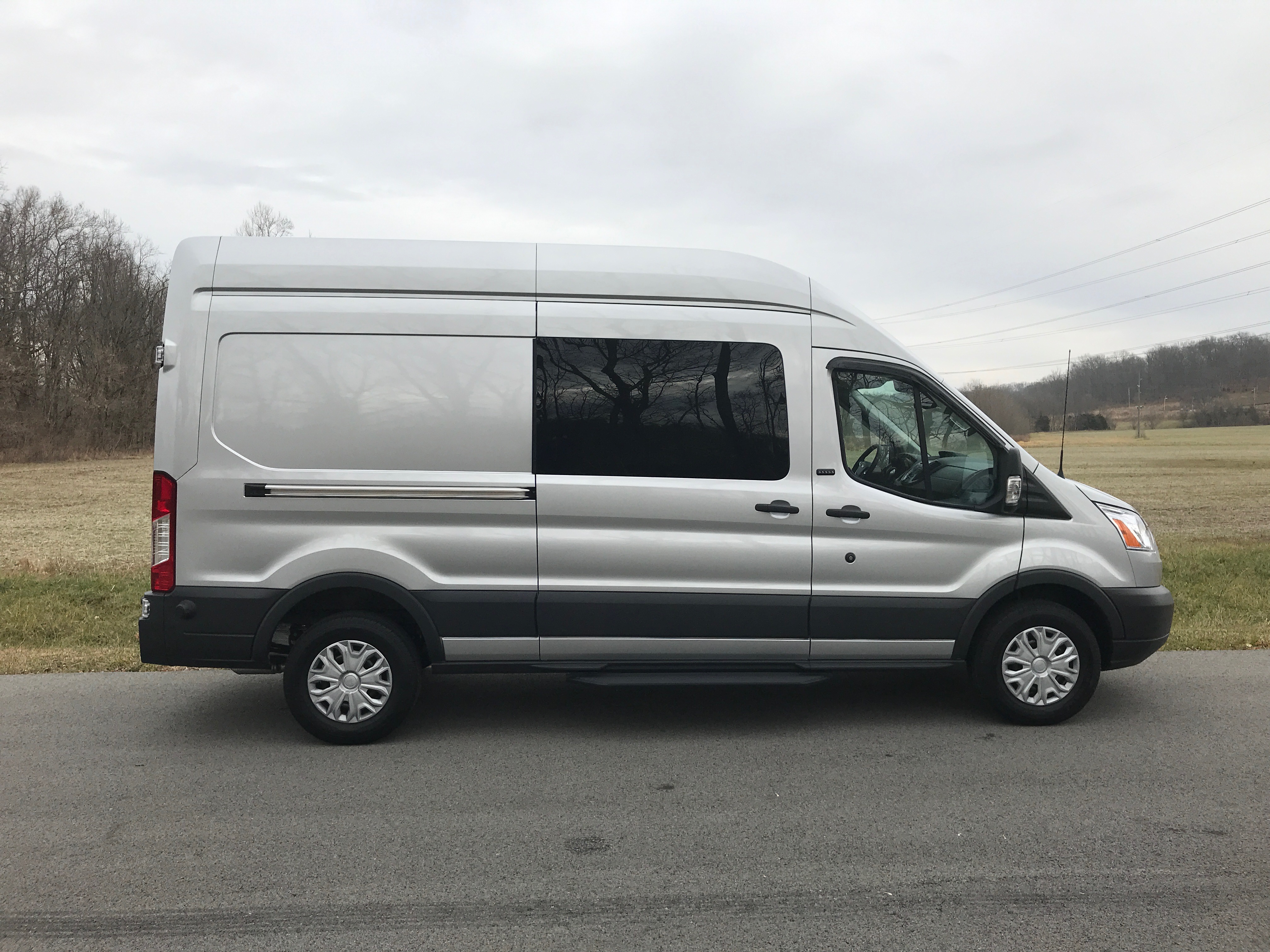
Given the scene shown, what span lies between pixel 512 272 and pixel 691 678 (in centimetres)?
234

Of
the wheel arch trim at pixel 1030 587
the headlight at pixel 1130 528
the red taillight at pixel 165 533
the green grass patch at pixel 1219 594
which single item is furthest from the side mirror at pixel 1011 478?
the red taillight at pixel 165 533

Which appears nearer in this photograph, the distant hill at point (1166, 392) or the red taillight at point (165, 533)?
the red taillight at point (165, 533)

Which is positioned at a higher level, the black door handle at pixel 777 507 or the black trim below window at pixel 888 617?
the black door handle at pixel 777 507

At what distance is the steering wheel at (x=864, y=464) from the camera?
18.2 ft

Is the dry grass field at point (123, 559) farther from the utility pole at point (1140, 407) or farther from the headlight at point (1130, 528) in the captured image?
the utility pole at point (1140, 407)

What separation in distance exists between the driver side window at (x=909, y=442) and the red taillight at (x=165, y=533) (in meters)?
3.46

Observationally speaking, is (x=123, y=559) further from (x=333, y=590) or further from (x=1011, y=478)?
(x=1011, y=478)

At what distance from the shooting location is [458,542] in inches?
210

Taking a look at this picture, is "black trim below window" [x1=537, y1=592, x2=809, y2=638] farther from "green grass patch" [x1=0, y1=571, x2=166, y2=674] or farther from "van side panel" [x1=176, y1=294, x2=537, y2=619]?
"green grass patch" [x1=0, y1=571, x2=166, y2=674]

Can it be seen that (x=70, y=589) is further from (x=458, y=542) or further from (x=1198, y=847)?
(x=1198, y=847)

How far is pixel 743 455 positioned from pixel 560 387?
40.2 inches

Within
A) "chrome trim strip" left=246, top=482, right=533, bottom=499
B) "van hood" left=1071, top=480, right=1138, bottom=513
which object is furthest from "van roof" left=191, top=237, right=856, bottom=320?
"van hood" left=1071, top=480, right=1138, bottom=513

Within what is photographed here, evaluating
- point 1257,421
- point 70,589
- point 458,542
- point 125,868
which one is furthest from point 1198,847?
point 1257,421

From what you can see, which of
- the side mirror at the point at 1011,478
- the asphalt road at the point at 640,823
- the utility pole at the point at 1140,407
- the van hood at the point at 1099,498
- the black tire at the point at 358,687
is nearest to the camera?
the asphalt road at the point at 640,823
